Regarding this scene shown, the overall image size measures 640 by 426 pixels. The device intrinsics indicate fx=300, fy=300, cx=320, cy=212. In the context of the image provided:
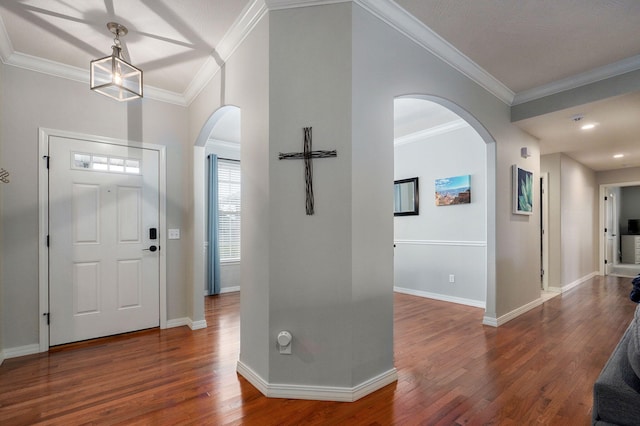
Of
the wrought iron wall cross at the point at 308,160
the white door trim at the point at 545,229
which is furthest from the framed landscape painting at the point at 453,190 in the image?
the wrought iron wall cross at the point at 308,160

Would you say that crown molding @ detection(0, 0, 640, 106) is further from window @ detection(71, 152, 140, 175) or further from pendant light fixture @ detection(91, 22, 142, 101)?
window @ detection(71, 152, 140, 175)

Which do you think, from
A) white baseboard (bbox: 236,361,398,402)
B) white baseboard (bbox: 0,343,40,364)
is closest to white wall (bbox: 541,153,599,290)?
Result: white baseboard (bbox: 236,361,398,402)

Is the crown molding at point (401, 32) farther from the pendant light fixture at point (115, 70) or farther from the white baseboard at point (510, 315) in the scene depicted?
the white baseboard at point (510, 315)

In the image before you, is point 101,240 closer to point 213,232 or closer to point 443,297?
point 213,232

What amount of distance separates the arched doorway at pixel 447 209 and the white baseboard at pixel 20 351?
4714 mm

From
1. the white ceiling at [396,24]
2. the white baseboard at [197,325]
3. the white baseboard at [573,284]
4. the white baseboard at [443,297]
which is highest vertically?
the white ceiling at [396,24]

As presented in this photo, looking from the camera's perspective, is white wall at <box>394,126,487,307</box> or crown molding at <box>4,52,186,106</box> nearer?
crown molding at <box>4,52,186,106</box>

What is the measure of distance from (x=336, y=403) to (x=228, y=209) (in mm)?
4271

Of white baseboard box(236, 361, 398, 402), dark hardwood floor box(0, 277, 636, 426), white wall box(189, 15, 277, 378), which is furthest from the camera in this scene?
white wall box(189, 15, 277, 378)

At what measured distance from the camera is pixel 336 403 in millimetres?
1978

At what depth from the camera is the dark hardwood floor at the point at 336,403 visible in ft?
6.12

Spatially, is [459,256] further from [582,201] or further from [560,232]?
[582,201]

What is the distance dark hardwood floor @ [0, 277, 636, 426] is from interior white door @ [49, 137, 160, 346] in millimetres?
264

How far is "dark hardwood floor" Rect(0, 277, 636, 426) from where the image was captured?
1866 millimetres
